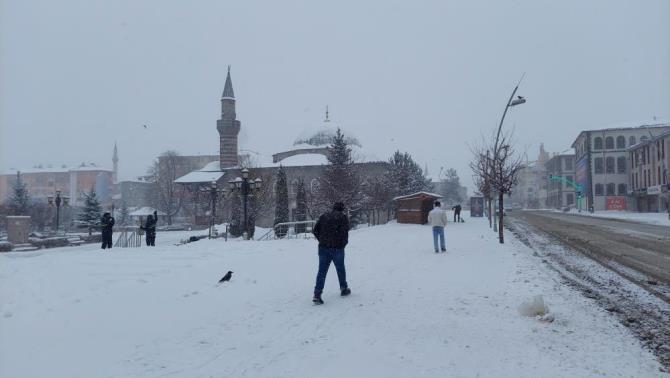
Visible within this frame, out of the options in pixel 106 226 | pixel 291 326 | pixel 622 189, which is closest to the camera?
pixel 291 326

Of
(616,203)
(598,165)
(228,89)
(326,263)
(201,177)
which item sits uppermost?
(228,89)

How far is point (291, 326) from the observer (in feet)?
18.7

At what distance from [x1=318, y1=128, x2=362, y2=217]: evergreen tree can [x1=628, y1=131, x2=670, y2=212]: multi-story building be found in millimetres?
32366

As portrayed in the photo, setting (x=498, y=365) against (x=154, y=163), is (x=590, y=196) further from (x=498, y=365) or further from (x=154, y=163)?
(x=498, y=365)

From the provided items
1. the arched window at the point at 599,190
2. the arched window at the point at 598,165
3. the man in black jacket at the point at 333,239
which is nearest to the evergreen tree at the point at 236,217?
the man in black jacket at the point at 333,239

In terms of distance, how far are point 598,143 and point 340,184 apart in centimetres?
5435

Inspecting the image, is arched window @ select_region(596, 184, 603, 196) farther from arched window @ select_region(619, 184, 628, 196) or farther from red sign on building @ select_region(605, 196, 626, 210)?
red sign on building @ select_region(605, 196, 626, 210)

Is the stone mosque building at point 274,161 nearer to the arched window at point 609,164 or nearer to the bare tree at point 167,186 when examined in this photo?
the bare tree at point 167,186

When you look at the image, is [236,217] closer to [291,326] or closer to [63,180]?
[291,326]

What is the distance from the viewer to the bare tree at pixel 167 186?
63500 mm

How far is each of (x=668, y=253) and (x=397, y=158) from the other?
36201mm

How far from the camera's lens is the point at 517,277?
8.96 meters

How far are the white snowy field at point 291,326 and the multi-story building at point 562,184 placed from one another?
87483 mm

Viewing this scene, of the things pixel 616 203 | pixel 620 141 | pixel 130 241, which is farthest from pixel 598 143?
pixel 130 241
